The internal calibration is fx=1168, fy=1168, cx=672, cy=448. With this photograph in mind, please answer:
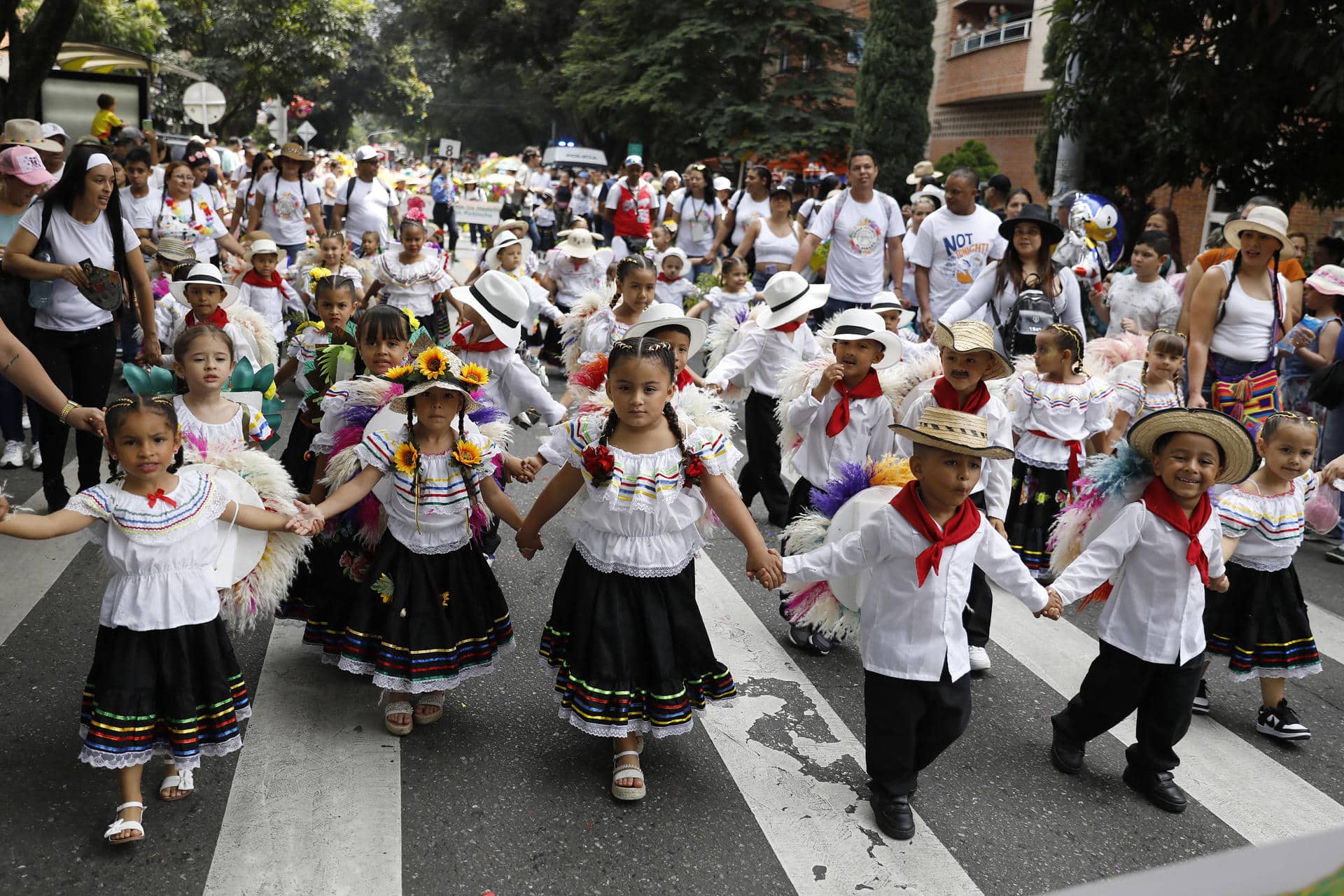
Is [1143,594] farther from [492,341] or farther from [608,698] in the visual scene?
[492,341]

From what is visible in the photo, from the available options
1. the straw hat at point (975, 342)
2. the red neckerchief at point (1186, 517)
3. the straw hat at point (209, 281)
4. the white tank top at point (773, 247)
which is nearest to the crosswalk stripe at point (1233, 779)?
the red neckerchief at point (1186, 517)

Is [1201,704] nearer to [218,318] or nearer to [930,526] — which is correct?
[930,526]

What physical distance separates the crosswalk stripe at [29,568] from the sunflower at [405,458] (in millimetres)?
1911

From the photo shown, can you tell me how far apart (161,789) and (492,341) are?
3077 millimetres

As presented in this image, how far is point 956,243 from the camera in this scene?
8.88 meters

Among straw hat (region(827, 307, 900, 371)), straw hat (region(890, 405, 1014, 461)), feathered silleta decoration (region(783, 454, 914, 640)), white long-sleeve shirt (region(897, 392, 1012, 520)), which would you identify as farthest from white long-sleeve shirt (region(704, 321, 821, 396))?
straw hat (region(890, 405, 1014, 461))

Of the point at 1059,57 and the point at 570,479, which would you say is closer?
the point at 570,479

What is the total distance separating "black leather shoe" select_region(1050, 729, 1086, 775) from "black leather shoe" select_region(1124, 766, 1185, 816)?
0.61 feet

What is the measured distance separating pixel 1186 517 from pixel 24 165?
19.8ft

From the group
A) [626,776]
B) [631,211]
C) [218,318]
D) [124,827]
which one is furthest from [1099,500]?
[631,211]

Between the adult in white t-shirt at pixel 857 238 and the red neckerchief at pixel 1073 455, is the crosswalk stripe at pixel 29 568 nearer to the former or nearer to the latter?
the red neckerchief at pixel 1073 455

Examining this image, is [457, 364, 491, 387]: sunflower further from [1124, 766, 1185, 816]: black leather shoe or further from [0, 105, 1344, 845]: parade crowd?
[1124, 766, 1185, 816]: black leather shoe

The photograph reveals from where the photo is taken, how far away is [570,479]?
14.6 feet

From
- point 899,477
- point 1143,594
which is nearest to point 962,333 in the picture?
point 899,477
